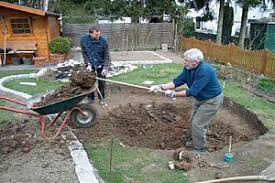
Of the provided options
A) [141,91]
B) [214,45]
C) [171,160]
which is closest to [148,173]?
[171,160]

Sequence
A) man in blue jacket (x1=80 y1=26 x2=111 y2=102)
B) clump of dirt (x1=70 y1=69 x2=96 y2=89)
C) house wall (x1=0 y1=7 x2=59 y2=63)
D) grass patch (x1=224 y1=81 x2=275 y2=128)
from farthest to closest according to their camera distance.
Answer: house wall (x1=0 y1=7 x2=59 y2=63)
man in blue jacket (x1=80 y1=26 x2=111 y2=102)
grass patch (x1=224 y1=81 x2=275 y2=128)
clump of dirt (x1=70 y1=69 x2=96 y2=89)

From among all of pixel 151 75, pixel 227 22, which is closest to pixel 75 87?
pixel 151 75

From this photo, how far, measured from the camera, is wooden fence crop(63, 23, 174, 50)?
63.4ft

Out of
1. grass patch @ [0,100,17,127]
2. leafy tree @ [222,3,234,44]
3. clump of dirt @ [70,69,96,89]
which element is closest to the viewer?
clump of dirt @ [70,69,96,89]

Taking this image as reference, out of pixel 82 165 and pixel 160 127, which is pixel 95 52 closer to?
pixel 160 127

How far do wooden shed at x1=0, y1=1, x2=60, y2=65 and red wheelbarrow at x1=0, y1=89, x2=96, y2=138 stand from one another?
28.2 feet

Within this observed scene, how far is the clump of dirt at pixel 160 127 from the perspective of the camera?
555 centimetres

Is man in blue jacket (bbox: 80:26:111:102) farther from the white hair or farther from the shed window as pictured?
the shed window

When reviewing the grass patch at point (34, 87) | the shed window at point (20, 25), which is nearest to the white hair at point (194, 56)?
the grass patch at point (34, 87)

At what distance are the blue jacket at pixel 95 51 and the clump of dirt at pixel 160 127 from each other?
1.13 metres

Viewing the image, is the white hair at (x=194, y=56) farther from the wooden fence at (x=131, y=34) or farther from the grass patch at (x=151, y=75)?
the wooden fence at (x=131, y=34)

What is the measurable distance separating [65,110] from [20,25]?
10283mm

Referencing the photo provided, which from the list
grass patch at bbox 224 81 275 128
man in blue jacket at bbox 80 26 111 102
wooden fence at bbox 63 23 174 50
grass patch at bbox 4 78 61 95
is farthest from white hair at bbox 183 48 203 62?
wooden fence at bbox 63 23 174 50

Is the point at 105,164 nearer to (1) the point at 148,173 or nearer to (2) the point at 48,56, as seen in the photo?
(1) the point at 148,173
